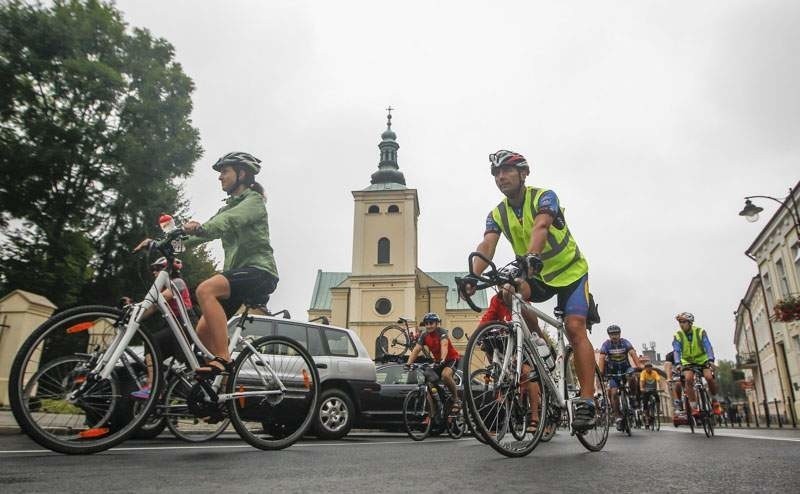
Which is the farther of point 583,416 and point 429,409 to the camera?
point 429,409

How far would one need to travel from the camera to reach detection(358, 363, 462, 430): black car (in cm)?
886

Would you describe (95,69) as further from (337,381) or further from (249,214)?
(249,214)

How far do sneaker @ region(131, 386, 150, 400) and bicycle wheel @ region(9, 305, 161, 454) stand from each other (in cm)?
2

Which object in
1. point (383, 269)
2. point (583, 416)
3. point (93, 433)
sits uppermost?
point (383, 269)

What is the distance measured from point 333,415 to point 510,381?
470cm

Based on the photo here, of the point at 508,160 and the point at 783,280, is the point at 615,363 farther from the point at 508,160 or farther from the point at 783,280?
the point at 783,280

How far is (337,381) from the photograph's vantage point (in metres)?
8.20

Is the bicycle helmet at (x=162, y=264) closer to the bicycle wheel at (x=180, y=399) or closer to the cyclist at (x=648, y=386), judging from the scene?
the bicycle wheel at (x=180, y=399)

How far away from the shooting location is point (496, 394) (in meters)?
3.57

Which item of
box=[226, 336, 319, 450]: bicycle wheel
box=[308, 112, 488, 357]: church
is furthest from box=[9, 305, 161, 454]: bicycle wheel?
box=[308, 112, 488, 357]: church

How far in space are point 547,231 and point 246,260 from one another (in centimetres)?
220

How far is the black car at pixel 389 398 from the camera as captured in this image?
349 inches

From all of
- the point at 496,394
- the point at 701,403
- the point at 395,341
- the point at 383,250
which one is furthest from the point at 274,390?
the point at 383,250

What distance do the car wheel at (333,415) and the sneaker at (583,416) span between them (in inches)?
171
